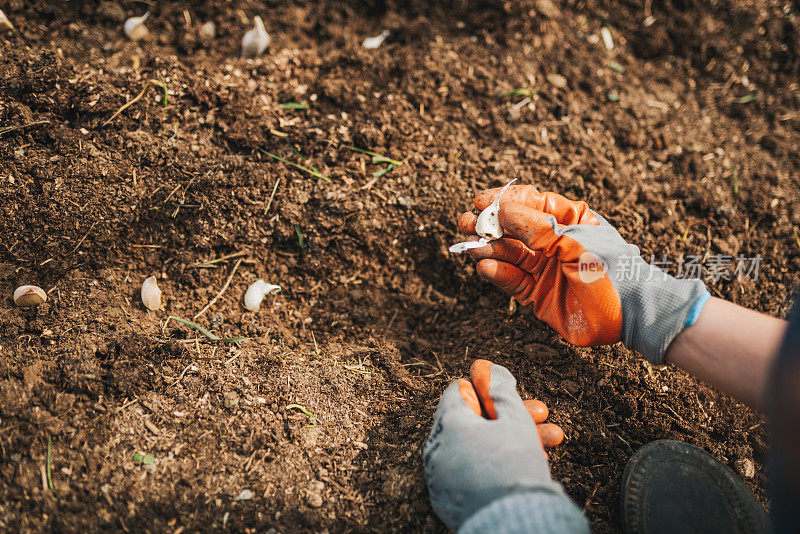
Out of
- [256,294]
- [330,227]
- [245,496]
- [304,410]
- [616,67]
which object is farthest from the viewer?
[616,67]

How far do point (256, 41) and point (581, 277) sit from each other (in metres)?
1.82

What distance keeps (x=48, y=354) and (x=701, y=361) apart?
87.9 inches

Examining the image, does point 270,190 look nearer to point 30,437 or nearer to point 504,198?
point 504,198

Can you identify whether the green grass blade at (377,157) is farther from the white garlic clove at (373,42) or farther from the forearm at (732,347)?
the forearm at (732,347)

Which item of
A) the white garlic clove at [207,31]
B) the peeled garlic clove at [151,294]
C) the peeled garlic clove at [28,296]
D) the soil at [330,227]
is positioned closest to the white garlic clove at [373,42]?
the soil at [330,227]

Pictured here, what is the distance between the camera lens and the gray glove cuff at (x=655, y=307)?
5.26 feet

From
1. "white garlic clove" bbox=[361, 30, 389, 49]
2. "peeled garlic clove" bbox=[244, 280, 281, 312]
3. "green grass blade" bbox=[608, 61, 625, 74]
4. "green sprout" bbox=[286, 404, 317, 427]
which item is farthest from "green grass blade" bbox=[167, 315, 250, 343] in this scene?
"green grass blade" bbox=[608, 61, 625, 74]

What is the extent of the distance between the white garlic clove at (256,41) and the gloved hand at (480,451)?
1804 millimetres

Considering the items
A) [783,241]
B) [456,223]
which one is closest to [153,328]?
[456,223]

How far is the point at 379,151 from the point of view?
84.7 inches

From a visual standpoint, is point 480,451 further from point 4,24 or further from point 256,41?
point 4,24

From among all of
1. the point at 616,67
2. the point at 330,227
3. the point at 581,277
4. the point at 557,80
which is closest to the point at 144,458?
the point at 330,227

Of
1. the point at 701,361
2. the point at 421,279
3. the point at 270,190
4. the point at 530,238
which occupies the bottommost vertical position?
the point at 421,279

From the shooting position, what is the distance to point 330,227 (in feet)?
6.76
